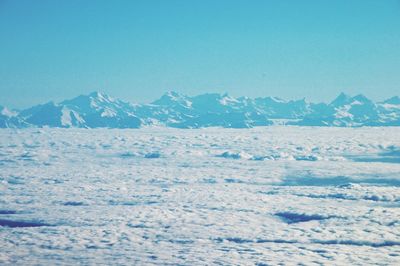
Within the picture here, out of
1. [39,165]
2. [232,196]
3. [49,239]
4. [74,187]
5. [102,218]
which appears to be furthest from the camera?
[39,165]

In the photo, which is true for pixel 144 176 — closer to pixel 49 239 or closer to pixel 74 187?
pixel 74 187

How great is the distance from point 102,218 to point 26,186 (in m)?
26.7

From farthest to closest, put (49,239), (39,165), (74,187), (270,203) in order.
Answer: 1. (39,165)
2. (74,187)
3. (270,203)
4. (49,239)

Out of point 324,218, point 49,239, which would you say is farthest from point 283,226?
point 49,239

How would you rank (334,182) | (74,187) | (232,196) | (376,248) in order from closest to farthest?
(376,248), (232,196), (74,187), (334,182)

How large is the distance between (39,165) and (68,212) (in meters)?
53.2

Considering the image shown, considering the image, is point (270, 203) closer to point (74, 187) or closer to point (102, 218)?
point (102, 218)

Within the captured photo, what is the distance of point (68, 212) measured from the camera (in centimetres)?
3972

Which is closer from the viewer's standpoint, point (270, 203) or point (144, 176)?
point (270, 203)

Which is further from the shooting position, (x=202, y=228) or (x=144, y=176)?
(x=144, y=176)

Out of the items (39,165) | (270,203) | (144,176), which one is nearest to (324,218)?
(270,203)

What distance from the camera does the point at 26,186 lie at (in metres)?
57.5

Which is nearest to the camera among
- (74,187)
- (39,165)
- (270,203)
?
(270,203)

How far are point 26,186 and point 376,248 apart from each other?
48654mm
